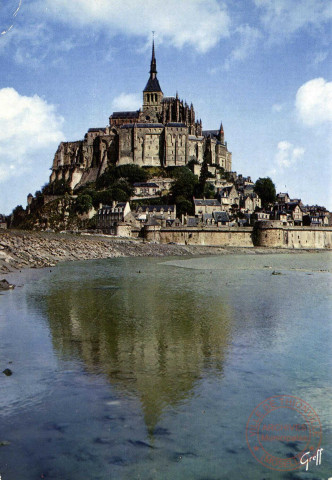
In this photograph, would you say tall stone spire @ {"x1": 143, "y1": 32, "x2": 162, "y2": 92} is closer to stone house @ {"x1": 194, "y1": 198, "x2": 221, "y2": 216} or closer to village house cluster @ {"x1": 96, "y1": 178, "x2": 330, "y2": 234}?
village house cluster @ {"x1": 96, "y1": 178, "x2": 330, "y2": 234}

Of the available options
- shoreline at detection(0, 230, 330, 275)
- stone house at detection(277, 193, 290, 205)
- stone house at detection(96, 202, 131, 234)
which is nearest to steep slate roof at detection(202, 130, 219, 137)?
stone house at detection(277, 193, 290, 205)

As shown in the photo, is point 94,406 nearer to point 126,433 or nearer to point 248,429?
point 126,433

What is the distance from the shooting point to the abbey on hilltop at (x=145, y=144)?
89438 millimetres

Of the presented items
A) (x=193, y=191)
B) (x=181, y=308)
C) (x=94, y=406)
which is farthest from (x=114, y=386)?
(x=193, y=191)

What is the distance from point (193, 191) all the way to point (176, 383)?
228 feet

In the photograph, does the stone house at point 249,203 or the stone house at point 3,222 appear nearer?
the stone house at point 249,203

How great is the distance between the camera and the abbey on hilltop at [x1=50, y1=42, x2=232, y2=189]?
293ft

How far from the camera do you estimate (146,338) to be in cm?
1038

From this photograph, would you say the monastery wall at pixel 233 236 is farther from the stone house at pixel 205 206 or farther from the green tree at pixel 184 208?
the green tree at pixel 184 208

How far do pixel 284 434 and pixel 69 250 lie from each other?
1369 inches

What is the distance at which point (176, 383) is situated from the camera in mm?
7375

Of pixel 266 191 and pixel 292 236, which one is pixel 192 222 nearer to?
pixel 292 236

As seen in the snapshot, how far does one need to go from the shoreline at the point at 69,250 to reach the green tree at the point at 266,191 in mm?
20298

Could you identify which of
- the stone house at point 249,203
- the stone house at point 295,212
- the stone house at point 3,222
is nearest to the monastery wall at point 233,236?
the stone house at point 295,212
